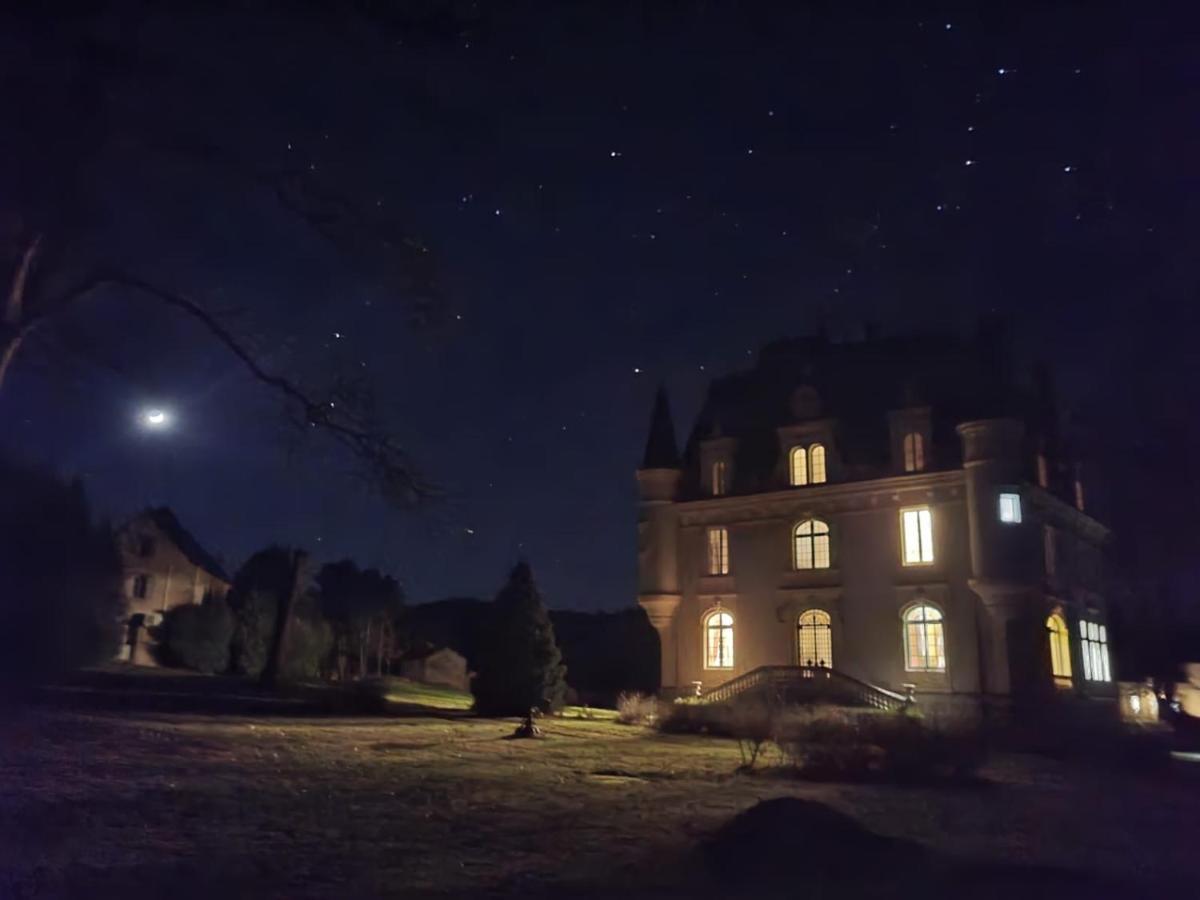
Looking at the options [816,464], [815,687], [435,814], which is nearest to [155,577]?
[816,464]

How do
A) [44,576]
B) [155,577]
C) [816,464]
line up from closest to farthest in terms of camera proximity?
[44,576]
[816,464]
[155,577]

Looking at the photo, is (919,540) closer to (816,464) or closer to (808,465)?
(816,464)

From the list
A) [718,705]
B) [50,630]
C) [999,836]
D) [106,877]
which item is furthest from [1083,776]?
[50,630]

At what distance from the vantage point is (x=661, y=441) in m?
40.2

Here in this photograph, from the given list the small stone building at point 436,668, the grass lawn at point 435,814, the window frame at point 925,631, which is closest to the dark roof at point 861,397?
the window frame at point 925,631

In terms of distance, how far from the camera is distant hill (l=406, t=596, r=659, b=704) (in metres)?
55.8

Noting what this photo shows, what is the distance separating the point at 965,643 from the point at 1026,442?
756 centimetres

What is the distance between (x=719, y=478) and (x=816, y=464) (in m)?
4.19

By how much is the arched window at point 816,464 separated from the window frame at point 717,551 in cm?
403

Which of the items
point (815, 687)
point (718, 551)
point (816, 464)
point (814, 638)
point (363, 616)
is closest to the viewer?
point (815, 687)

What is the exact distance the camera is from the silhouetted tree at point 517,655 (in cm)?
2934

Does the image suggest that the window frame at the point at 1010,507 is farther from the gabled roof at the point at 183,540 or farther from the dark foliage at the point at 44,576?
the gabled roof at the point at 183,540

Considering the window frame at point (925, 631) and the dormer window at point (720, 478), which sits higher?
the dormer window at point (720, 478)

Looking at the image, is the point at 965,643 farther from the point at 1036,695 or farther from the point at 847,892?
the point at 847,892
